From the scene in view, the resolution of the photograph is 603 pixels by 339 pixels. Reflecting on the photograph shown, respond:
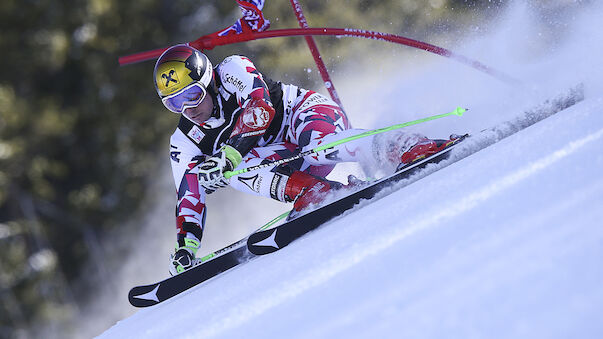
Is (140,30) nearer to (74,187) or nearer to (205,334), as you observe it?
(74,187)

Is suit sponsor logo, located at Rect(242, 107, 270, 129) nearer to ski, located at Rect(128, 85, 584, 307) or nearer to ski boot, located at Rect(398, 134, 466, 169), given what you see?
ski, located at Rect(128, 85, 584, 307)

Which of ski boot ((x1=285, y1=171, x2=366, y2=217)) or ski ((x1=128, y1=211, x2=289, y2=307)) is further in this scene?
ski ((x1=128, y1=211, x2=289, y2=307))

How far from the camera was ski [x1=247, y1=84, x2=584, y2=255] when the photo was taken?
9.62 ft

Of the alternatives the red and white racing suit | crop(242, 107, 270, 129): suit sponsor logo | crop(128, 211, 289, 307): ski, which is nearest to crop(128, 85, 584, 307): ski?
crop(128, 211, 289, 307): ski

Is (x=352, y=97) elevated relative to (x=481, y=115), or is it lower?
A: elevated

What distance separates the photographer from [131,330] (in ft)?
9.48

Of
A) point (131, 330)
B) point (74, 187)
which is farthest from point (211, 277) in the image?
point (74, 187)

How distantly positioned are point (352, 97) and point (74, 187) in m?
11.0

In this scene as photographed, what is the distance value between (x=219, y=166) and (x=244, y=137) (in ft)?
0.70

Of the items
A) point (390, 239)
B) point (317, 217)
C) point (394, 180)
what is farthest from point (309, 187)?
point (390, 239)

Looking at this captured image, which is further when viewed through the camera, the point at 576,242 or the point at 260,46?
the point at 260,46

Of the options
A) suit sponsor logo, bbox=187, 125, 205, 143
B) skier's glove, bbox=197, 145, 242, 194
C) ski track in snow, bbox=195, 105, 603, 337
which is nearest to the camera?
ski track in snow, bbox=195, 105, 603, 337

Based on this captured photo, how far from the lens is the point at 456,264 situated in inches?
74.4

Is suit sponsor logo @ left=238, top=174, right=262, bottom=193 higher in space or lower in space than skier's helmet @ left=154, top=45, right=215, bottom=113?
lower
